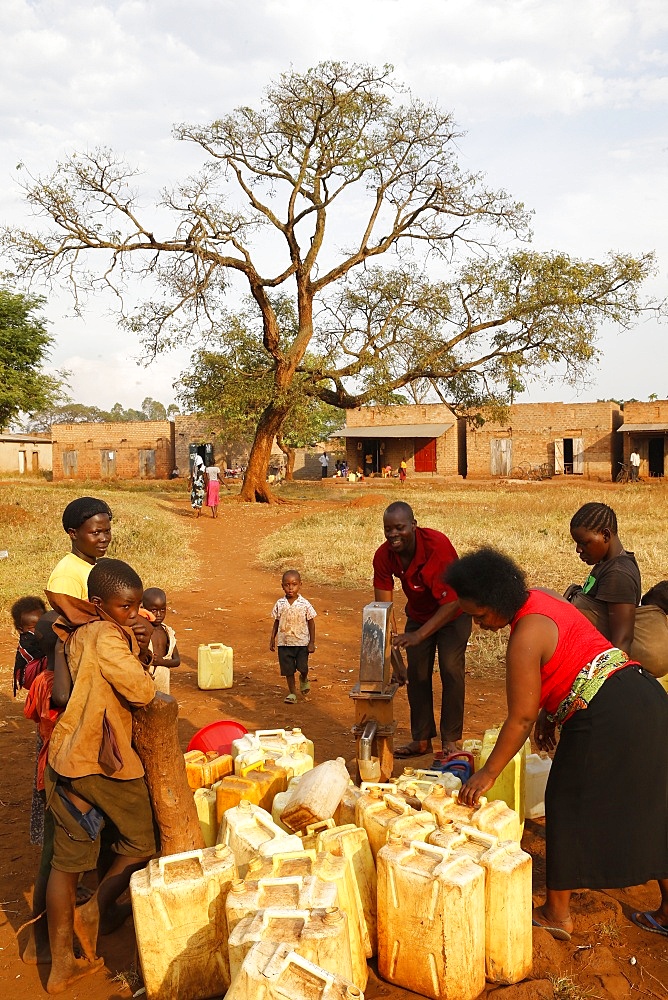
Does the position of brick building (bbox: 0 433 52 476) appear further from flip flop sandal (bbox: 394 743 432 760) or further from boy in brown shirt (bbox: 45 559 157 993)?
boy in brown shirt (bbox: 45 559 157 993)

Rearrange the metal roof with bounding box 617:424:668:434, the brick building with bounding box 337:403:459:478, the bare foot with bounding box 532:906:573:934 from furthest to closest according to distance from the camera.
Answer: the brick building with bounding box 337:403:459:478
the metal roof with bounding box 617:424:668:434
the bare foot with bounding box 532:906:573:934

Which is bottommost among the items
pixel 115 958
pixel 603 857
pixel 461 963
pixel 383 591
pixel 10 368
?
pixel 115 958

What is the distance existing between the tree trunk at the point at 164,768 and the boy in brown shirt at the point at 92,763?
39 millimetres

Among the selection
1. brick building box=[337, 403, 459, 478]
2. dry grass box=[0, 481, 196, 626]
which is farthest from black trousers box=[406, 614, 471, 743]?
brick building box=[337, 403, 459, 478]

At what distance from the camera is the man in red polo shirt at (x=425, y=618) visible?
4266 mm

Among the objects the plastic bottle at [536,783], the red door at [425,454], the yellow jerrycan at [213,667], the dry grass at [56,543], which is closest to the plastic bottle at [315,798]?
the plastic bottle at [536,783]

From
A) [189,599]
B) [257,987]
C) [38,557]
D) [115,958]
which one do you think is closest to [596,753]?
[257,987]

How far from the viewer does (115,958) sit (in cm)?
283

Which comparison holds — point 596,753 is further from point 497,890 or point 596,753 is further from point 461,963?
point 461,963

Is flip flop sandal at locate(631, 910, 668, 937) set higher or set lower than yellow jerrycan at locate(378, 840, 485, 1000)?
lower

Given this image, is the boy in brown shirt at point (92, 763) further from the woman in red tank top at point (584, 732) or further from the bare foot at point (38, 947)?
the woman in red tank top at point (584, 732)

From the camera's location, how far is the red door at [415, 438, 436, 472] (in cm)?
3594

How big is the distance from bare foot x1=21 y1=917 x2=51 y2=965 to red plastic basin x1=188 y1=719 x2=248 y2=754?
1112 mm

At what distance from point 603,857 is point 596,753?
39cm
